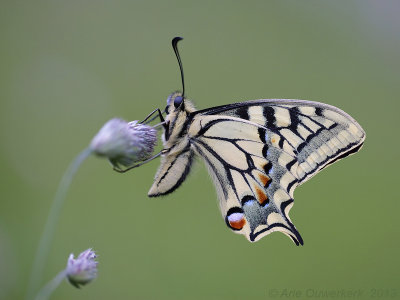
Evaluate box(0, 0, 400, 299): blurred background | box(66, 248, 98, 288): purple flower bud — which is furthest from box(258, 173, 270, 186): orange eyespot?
box(66, 248, 98, 288): purple flower bud

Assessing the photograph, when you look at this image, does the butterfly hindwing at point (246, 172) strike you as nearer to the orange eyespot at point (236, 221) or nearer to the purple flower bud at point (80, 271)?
the orange eyespot at point (236, 221)

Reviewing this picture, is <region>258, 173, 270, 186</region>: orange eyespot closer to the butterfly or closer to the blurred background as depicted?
the butterfly

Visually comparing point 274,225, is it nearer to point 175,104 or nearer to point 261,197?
point 261,197

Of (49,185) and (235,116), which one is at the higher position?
(49,185)

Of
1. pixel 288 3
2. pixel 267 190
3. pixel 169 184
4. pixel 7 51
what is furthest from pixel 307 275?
pixel 288 3

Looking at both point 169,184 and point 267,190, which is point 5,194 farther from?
point 267,190

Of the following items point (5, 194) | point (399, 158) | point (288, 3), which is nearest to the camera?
point (5, 194)

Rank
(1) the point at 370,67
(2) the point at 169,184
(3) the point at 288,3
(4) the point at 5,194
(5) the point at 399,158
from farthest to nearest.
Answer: (3) the point at 288,3 → (1) the point at 370,67 → (5) the point at 399,158 → (4) the point at 5,194 → (2) the point at 169,184
